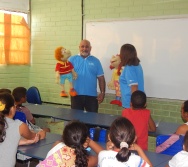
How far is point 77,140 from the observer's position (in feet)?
7.20

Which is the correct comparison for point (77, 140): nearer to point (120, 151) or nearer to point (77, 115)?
point (120, 151)

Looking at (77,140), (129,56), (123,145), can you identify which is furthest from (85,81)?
(123,145)

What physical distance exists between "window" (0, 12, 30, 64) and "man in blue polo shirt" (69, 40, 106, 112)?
1804 mm

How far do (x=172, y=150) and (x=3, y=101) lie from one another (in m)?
1.50

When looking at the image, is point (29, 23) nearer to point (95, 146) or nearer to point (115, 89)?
point (115, 89)

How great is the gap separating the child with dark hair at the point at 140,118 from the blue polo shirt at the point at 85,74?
5.53 feet

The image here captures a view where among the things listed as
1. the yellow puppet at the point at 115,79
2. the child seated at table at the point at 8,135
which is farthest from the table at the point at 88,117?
the child seated at table at the point at 8,135

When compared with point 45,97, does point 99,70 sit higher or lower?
higher

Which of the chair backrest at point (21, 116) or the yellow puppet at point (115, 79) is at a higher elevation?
the yellow puppet at point (115, 79)

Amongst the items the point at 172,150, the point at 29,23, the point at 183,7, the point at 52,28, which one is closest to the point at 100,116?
the point at 172,150

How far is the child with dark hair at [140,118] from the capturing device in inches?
133

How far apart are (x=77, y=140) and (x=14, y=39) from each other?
15.5ft

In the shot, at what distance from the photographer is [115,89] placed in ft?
18.1

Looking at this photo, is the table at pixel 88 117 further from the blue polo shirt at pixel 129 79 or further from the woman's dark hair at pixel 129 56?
the woman's dark hair at pixel 129 56
